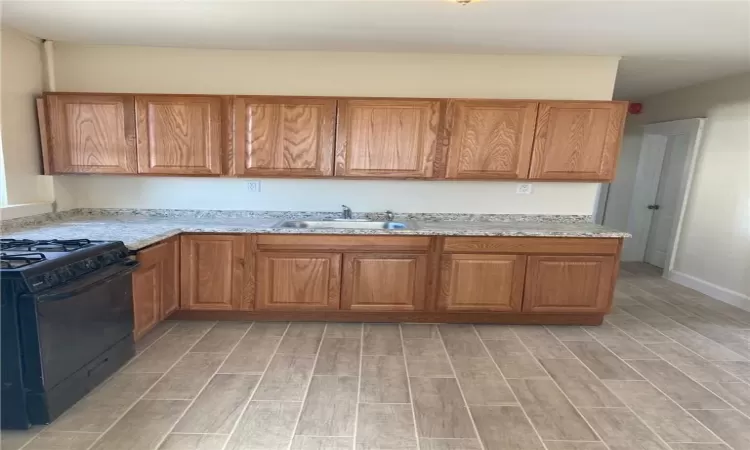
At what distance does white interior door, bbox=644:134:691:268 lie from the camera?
499 cm

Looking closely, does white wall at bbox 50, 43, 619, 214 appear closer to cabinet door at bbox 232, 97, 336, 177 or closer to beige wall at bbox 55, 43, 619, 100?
beige wall at bbox 55, 43, 619, 100

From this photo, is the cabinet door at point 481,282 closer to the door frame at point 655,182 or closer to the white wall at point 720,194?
the white wall at point 720,194

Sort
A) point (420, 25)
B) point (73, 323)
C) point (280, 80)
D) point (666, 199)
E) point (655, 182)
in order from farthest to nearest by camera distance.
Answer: point (655, 182), point (666, 199), point (280, 80), point (420, 25), point (73, 323)

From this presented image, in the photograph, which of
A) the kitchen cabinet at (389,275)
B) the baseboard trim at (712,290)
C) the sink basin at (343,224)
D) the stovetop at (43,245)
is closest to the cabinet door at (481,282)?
the kitchen cabinet at (389,275)

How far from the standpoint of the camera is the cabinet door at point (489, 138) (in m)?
3.13

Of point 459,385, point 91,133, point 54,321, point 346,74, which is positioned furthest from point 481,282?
point 91,133

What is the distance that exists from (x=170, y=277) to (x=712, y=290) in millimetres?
5419

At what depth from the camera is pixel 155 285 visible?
273 cm

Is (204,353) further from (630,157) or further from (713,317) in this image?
(630,157)

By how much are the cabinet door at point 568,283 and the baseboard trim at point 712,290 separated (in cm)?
187

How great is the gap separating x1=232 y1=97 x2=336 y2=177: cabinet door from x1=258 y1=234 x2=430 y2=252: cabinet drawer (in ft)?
1.83

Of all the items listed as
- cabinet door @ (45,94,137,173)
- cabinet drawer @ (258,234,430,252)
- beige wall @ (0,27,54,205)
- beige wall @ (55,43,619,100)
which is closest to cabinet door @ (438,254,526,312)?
cabinet drawer @ (258,234,430,252)

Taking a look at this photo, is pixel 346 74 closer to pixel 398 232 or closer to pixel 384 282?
pixel 398 232

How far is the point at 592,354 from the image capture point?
2.80 m
